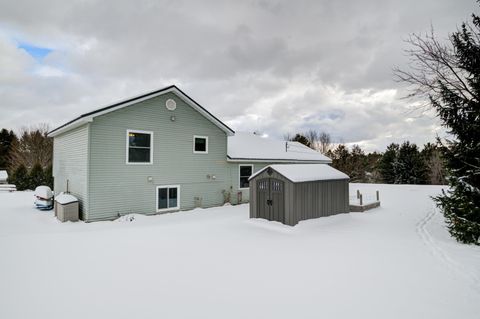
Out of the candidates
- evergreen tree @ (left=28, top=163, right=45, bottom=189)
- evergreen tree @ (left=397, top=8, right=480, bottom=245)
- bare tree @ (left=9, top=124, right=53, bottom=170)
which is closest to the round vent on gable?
evergreen tree @ (left=397, top=8, right=480, bottom=245)

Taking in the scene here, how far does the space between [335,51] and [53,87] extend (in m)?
24.2

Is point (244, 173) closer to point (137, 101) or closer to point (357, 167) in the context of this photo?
point (137, 101)

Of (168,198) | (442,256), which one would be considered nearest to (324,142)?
(168,198)

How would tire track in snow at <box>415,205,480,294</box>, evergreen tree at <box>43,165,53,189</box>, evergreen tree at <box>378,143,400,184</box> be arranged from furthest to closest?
evergreen tree at <box>378,143,400,184</box>, evergreen tree at <box>43,165,53,189</box>, tire track in snow at <box>415,205,480,294</box>

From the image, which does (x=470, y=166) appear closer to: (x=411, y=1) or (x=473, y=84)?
(x=473, y=84)

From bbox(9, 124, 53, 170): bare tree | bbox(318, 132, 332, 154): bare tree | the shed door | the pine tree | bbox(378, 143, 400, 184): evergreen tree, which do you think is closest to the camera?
the pine tree

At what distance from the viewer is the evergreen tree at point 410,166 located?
90.0ft

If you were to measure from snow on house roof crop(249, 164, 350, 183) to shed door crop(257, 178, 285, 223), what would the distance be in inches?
18.4

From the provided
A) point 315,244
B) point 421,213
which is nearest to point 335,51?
point 421,213

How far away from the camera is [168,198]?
12281 millimetres

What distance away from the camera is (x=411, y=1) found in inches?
348

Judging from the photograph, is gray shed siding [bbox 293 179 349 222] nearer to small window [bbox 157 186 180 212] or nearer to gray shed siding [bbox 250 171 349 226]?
gray shed siding [bbox 250 171 349 226]

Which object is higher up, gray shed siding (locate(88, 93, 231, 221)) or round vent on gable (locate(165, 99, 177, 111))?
round vent on gable (locate(165, 99, 177, 111))

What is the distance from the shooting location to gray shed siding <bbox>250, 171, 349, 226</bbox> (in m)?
8.80
